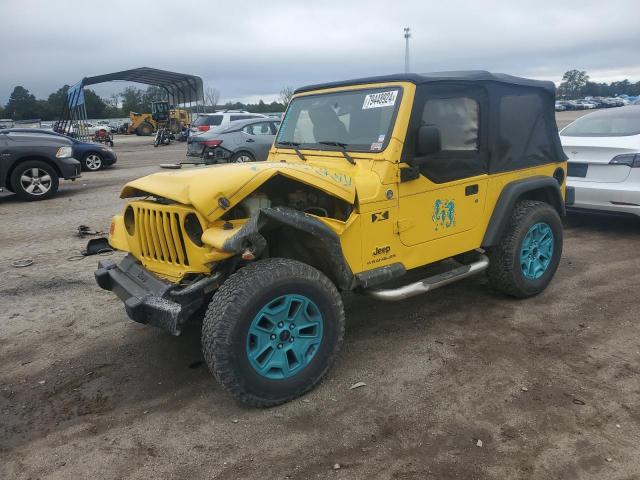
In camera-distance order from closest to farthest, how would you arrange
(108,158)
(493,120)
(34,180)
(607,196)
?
(493,120) < (607,196) < (34,180) < (108,158)

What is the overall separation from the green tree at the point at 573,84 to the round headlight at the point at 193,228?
369ft

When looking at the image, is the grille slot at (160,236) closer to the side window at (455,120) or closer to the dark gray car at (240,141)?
the side window at (455,120)

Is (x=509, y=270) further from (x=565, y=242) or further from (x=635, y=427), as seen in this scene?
(x=565, y=242)

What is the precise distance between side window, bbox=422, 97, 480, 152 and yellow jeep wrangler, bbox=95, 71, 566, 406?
0.01m

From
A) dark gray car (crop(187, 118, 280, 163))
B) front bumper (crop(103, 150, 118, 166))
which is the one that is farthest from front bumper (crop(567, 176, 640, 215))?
front bumper (crop(103, 150, 118, 166))

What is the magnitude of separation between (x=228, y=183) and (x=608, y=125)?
19.3 feet

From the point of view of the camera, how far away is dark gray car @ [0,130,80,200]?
10.0 m

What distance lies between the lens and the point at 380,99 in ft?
12.6

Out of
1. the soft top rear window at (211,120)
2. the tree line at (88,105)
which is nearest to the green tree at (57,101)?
the tree line at (88,105)

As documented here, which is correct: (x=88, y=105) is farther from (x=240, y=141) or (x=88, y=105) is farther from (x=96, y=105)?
(x=240, y=141)

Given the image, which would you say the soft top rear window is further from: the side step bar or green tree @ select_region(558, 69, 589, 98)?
green tree @ select_region(558, 69, 589, 98)

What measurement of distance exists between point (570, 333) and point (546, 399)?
107 centimetres

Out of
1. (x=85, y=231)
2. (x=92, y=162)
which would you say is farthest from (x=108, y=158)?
(x=85, y=231)

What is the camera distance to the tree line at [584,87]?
97.1 meters
